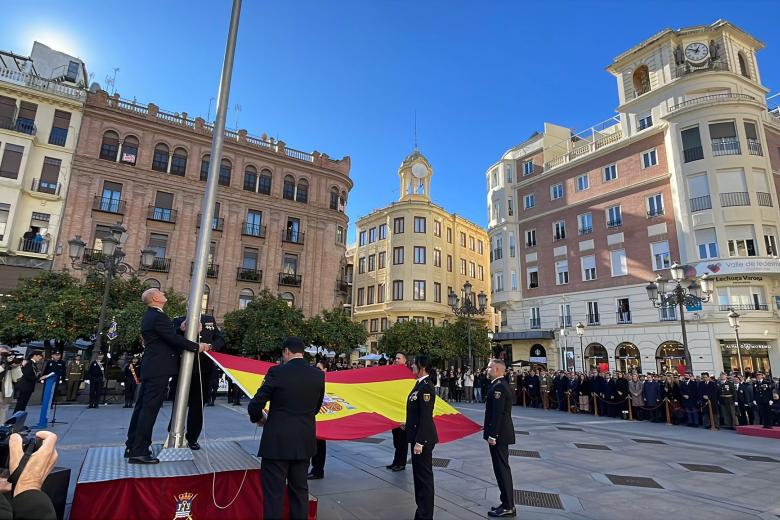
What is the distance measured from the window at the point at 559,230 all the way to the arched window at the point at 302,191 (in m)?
21.6

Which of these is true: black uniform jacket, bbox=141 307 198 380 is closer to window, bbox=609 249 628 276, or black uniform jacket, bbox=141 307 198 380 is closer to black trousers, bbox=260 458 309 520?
black trousers, bbox=260 458 309 520

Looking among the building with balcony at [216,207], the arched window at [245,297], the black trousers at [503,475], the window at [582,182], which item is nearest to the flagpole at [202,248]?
the black trousers at [503,475]

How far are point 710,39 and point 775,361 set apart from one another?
22.6 meters

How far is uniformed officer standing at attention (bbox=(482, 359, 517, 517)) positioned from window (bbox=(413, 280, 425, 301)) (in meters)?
40.0

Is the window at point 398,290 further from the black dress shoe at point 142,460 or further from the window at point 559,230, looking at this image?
the black dress shoe at point 142,460

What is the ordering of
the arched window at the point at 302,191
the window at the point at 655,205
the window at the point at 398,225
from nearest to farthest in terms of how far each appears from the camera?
the window at the point at 655,205 → the arched window at the point at 302,191 → the window at the point at 398,225

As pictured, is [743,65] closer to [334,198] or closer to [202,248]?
[334,198]

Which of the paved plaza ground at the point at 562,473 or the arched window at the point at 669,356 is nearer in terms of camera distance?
the paved plaza ground at the point at 562,473

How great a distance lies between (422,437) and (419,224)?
4334 cm

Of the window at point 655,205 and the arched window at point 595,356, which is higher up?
the window at point 655,205

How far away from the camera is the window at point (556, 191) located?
38812 millimetres

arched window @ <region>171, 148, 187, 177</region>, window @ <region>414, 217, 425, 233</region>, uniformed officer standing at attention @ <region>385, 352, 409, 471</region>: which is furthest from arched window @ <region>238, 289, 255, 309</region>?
uniformed officer standing at attention @ <region>385, 352, 409, 471</region>

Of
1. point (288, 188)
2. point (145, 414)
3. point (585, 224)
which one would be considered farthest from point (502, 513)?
point (288, 188)

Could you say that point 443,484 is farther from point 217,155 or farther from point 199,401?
point 217,155
